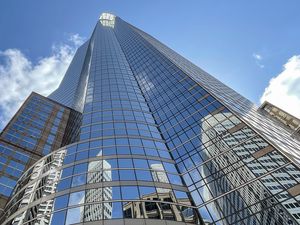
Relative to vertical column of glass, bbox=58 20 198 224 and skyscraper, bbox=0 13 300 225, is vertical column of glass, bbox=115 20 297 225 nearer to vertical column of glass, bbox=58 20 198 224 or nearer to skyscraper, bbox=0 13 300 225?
skyscraper, bbox=0 13 300 225

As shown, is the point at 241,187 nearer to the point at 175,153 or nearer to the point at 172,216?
the point at 172,216

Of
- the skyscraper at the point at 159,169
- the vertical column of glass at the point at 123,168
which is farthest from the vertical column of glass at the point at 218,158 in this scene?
the vertical column of glass at the point at 123,168

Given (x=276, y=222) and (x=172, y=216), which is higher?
(x=172, y=216)

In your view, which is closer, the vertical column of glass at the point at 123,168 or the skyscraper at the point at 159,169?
the skyscraper at the point at 159,169

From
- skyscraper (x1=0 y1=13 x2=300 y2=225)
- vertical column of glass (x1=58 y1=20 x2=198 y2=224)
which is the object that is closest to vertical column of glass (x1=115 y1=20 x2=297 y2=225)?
skyscraper (x1=0 y1=13 x2=300 y2=225)

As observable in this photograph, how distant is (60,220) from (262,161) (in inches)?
793

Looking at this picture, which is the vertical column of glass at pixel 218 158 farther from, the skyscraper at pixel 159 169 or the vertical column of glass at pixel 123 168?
the vertical column of glass at pixel 123 168

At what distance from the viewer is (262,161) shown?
30.5 metres

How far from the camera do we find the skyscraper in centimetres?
2625

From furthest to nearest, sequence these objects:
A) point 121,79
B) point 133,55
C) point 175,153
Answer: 1. point 133,55
2. point 121,79
3. point 175,153

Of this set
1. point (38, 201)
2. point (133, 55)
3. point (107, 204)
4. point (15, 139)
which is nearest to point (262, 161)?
point (107, 204)

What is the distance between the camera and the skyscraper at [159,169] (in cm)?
2625

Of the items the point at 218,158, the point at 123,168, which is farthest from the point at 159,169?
Answer: the point at 218,158

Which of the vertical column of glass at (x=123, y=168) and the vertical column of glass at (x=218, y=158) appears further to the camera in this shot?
the vertical column of glass at (x=123, y=168)
